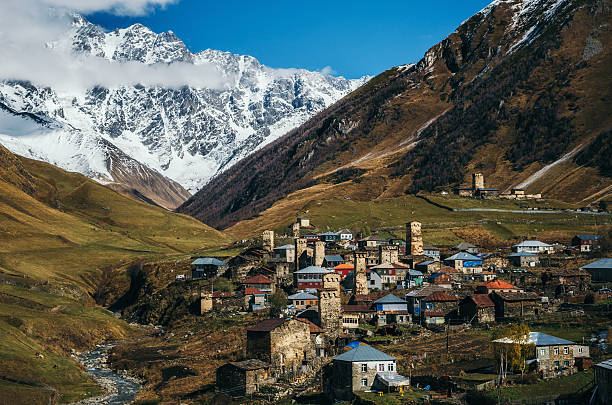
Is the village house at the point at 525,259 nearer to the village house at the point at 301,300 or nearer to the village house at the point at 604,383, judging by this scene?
the village house at the point at 301,300

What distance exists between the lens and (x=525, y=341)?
2156 inches

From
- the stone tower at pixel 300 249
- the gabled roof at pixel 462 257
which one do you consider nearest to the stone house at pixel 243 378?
the stone tower at pixel 300 249

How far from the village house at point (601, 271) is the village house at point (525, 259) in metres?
18.7

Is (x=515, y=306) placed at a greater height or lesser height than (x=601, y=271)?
lesser

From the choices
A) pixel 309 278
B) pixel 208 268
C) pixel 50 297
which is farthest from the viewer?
pixel 208 268

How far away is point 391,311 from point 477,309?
9732 mm

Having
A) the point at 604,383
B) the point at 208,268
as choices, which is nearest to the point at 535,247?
the point at 208,268

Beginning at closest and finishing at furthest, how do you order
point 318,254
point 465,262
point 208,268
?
point 465,262
point 318,254
point 208,268

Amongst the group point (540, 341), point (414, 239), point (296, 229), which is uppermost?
point (296, 229)

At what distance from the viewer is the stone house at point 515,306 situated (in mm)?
77938

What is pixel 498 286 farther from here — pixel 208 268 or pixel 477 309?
pixel 208 268

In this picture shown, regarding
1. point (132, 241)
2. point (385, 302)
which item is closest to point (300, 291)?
point (385, 302)

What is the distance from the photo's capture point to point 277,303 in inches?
3728

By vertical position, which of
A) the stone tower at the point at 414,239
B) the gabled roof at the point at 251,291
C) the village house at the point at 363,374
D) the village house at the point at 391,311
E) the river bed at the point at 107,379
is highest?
the stone tower at the point at 414,239
